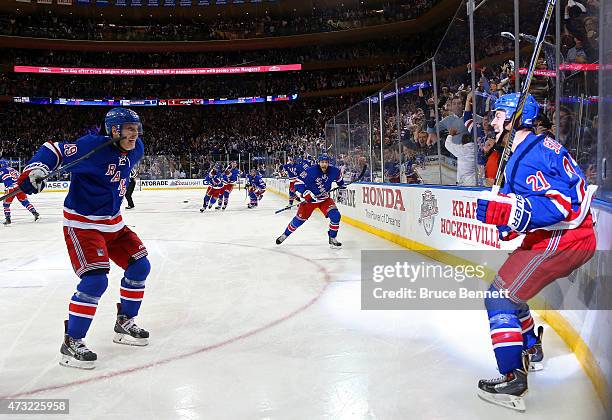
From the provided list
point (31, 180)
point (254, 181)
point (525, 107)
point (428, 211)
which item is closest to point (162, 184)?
point (254, 181)

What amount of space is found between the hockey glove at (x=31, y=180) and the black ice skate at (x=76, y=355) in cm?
89

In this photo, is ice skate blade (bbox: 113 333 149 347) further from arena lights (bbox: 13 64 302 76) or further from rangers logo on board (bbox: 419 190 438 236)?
arena lights (bbox: 13 64 302 76)

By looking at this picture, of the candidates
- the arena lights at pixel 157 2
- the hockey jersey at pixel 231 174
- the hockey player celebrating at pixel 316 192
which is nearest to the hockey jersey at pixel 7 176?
the hockey jersey at pixel 231 174

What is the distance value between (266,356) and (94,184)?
4.81 ft

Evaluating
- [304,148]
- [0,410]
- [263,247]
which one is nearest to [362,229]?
[263,247]

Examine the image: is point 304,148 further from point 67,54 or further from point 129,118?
point 67,54

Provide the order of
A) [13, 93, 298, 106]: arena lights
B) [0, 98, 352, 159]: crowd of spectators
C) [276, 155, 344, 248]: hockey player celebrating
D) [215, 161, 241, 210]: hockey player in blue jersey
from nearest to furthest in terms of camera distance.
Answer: [276, 155, 344, 248]: hockey player celebrating, [215, 161, 241, 210]: hockey player in blue jersey, [0, 98, 352, 159]: crowd of spectators, [13, 93, 298, 106]: arena lights

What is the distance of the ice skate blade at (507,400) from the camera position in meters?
2.32

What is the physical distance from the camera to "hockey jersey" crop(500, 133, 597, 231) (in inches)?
85.1

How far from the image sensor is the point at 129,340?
134 inches

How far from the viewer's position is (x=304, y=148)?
1808 cm

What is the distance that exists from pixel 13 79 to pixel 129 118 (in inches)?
1408

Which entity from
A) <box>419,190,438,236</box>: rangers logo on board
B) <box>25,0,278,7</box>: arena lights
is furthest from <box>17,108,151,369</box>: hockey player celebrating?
<box>25,0,278,7</box>: arena lights

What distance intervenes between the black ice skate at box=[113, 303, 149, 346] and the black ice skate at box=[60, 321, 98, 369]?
0.37 metres
